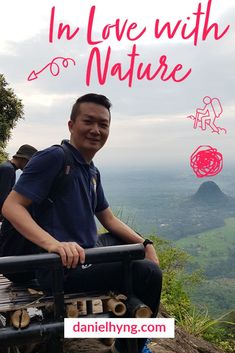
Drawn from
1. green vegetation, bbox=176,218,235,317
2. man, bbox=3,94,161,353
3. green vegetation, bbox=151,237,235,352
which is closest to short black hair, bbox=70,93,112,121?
man, bbox=3,94,161,353

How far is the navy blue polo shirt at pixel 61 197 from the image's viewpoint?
2.49 metres

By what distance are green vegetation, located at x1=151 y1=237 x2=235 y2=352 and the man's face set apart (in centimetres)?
457

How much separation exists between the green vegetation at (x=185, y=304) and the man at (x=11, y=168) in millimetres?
3414

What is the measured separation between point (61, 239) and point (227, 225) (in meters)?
177

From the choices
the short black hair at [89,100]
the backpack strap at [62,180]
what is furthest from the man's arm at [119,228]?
the short black hair at [89,100]

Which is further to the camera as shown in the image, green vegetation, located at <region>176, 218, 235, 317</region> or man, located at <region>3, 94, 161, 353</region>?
green vegetation, located at <region>176, 218, 235, 317</region>

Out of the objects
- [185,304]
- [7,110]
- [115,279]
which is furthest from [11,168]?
[7,110]

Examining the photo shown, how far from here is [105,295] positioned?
8.58ft

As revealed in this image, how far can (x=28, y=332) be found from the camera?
7.32ft

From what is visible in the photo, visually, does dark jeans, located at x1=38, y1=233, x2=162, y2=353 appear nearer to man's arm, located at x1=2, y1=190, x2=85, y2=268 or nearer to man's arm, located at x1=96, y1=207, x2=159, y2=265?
man's arm, located at x1=2, y1=190, x2=85, y2=268

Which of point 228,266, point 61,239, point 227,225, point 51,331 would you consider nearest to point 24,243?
point 61,239

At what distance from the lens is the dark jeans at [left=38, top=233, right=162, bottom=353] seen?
2.57 metres

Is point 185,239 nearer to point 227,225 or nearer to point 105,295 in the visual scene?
point 227,225

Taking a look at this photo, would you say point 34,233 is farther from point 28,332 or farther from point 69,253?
point 28,332
